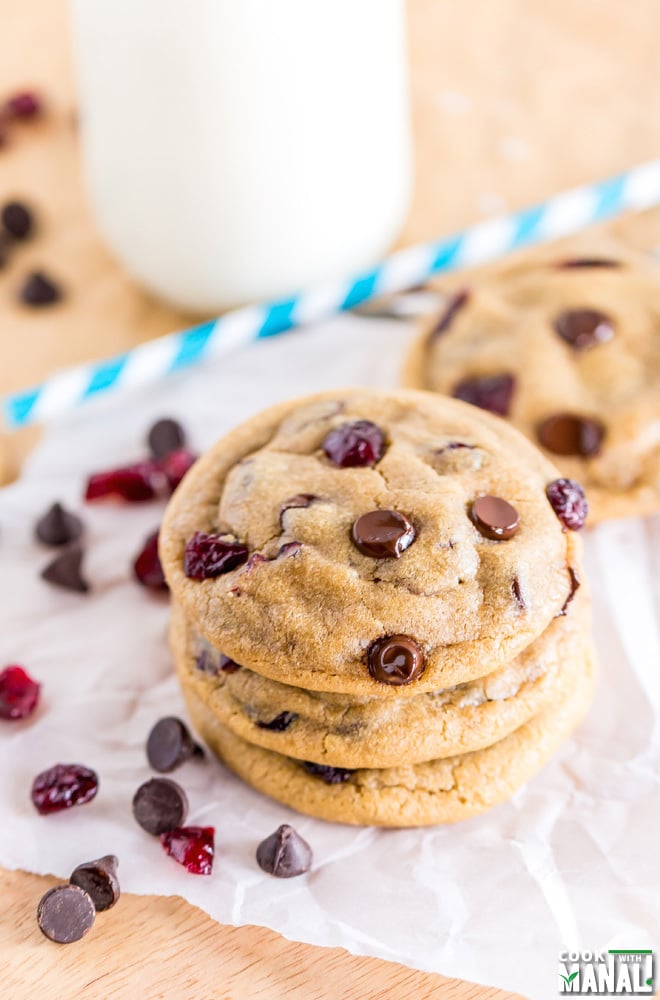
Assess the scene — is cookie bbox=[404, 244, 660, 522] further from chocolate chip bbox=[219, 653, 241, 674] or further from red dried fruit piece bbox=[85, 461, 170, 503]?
chocolate chip bbox=[219, 653, 241, 674]

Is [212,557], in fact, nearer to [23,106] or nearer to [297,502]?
[297,502]

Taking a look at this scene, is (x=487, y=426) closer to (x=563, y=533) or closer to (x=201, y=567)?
(x=563, y=533)

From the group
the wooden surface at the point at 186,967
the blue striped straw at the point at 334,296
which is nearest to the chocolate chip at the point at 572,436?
the blue striped straw at the point at 334,296

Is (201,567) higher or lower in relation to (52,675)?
higher

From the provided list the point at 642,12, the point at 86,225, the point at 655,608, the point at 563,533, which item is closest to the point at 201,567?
the point at 563,533

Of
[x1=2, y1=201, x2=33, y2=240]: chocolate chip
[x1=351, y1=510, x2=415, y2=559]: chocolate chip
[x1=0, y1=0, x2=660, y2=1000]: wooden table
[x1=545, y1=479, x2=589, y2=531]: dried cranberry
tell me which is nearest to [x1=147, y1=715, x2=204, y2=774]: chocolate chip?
[x1=351, y1=510, x2=415, y2=559]: chocolate chip
